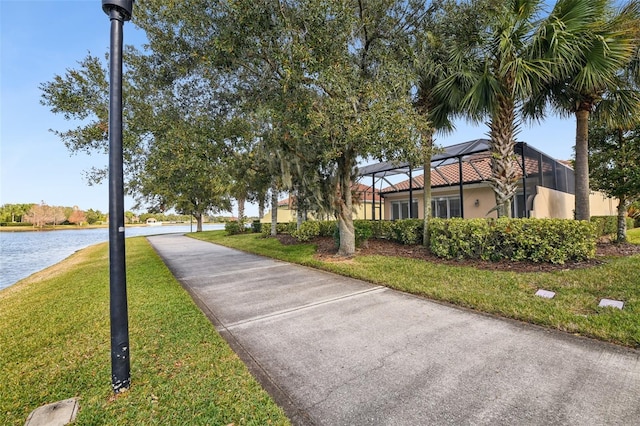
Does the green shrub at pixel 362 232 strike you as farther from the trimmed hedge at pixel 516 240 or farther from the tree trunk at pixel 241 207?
the tree trunk at pixel 241 207

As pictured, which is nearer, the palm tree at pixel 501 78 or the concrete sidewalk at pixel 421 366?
the concrete sidewalk at pixel 421 366

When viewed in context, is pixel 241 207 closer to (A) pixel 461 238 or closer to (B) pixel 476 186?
(B) pixel 476 186

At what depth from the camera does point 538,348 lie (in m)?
2.95

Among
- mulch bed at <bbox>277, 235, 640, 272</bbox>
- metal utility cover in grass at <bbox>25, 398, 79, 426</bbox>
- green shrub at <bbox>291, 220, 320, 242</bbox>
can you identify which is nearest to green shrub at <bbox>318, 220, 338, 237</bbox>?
green shrub at <bbox>291, 220, 320, 242</bbox>

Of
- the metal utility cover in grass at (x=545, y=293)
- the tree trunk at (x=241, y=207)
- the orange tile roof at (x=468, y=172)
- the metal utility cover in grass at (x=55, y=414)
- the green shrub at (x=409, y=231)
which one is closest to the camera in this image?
the metal utility cover in grass at (x=55, y=414)

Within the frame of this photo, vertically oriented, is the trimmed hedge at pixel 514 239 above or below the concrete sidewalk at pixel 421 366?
above

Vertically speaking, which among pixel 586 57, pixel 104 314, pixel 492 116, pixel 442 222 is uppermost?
pixel 586 57

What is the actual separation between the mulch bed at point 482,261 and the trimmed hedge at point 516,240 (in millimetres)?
173

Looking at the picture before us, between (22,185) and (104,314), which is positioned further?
(22,185)

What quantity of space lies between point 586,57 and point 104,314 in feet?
37.0

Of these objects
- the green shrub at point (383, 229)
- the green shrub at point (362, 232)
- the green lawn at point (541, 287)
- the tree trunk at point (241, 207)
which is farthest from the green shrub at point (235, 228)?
the green lawn at point (541, 287)

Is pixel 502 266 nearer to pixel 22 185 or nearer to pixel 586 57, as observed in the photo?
pixel 586 57

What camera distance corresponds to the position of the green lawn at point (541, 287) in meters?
3.41

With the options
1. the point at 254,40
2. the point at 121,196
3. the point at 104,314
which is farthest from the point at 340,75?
the point at 104,314
